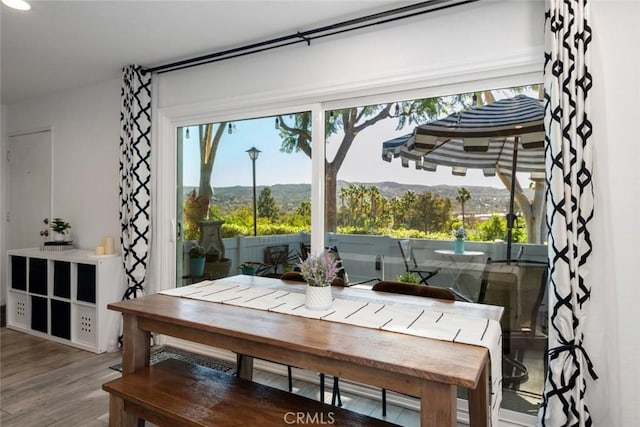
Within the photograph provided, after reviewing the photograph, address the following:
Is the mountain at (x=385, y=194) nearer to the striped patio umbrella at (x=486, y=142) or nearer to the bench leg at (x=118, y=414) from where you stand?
the striped patio umbrella at (x=486, y=142)

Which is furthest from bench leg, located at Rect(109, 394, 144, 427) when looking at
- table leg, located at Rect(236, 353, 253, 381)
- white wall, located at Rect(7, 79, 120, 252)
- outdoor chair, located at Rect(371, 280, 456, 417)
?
white wall, located at Rect(7, 79, 120, 252)

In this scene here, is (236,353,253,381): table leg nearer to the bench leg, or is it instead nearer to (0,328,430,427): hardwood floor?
(0,328,430,427): hardwood floor

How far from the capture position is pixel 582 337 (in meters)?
1.82

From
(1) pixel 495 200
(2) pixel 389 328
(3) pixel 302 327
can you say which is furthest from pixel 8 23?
(1) pixel 495 200

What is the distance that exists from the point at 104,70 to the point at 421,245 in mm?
3225

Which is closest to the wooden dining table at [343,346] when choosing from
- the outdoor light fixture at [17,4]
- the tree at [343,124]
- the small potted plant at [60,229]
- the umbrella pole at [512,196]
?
the umbrella pole at [512,196]

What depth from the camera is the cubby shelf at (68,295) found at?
3340mm

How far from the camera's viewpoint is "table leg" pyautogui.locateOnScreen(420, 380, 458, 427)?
123 cm

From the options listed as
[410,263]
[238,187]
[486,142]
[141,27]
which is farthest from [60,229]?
[486,142]

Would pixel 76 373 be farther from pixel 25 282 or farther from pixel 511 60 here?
pixel 511 60

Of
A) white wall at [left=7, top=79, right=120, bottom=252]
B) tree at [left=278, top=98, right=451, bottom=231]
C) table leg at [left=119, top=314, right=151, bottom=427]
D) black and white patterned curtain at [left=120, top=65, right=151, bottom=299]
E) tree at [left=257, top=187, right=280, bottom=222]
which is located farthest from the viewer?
white wall at [left=7, top=79, right=120, bottom=252]

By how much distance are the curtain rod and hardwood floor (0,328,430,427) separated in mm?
2476

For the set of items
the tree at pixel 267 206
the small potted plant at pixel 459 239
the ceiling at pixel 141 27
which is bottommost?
the small potted plant at pixel 459 239

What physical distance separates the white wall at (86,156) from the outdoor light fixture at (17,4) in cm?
135
